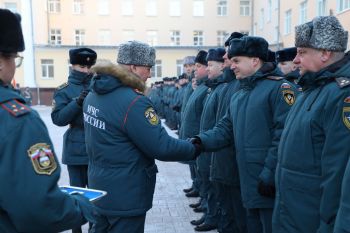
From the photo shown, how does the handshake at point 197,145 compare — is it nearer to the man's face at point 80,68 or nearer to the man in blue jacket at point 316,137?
the man in blue jacket at point 316,137

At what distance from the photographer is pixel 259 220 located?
3.50 metres

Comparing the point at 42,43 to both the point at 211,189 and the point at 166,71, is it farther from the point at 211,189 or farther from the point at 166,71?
the point at 211,189

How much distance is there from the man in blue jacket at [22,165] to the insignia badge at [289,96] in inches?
82.4

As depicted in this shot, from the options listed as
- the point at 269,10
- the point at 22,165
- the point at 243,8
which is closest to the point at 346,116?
the point at 22,165

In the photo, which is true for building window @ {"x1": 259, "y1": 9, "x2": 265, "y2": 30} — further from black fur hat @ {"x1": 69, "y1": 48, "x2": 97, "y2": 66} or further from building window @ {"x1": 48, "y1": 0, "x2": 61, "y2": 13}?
black fur hat @ {"x1": 69, "y1": 48, "x2": 97, "y2": 66}

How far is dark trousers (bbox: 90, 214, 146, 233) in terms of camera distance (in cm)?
298

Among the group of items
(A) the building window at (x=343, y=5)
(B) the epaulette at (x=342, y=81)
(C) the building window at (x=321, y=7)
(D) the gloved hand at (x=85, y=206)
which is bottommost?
(D) the gloved hand at (x=85, y=206)

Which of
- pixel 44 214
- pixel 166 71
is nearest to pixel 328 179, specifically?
pixel 44 214

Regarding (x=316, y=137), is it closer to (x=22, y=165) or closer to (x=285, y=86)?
(x=285, y=86)

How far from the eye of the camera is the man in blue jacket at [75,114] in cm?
428

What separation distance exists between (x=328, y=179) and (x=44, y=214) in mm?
1551

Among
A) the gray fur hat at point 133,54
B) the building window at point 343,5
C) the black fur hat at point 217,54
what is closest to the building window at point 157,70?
the building window at point 343,5

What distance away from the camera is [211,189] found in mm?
5133

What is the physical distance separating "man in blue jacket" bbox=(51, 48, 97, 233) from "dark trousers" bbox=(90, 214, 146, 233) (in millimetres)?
1320
